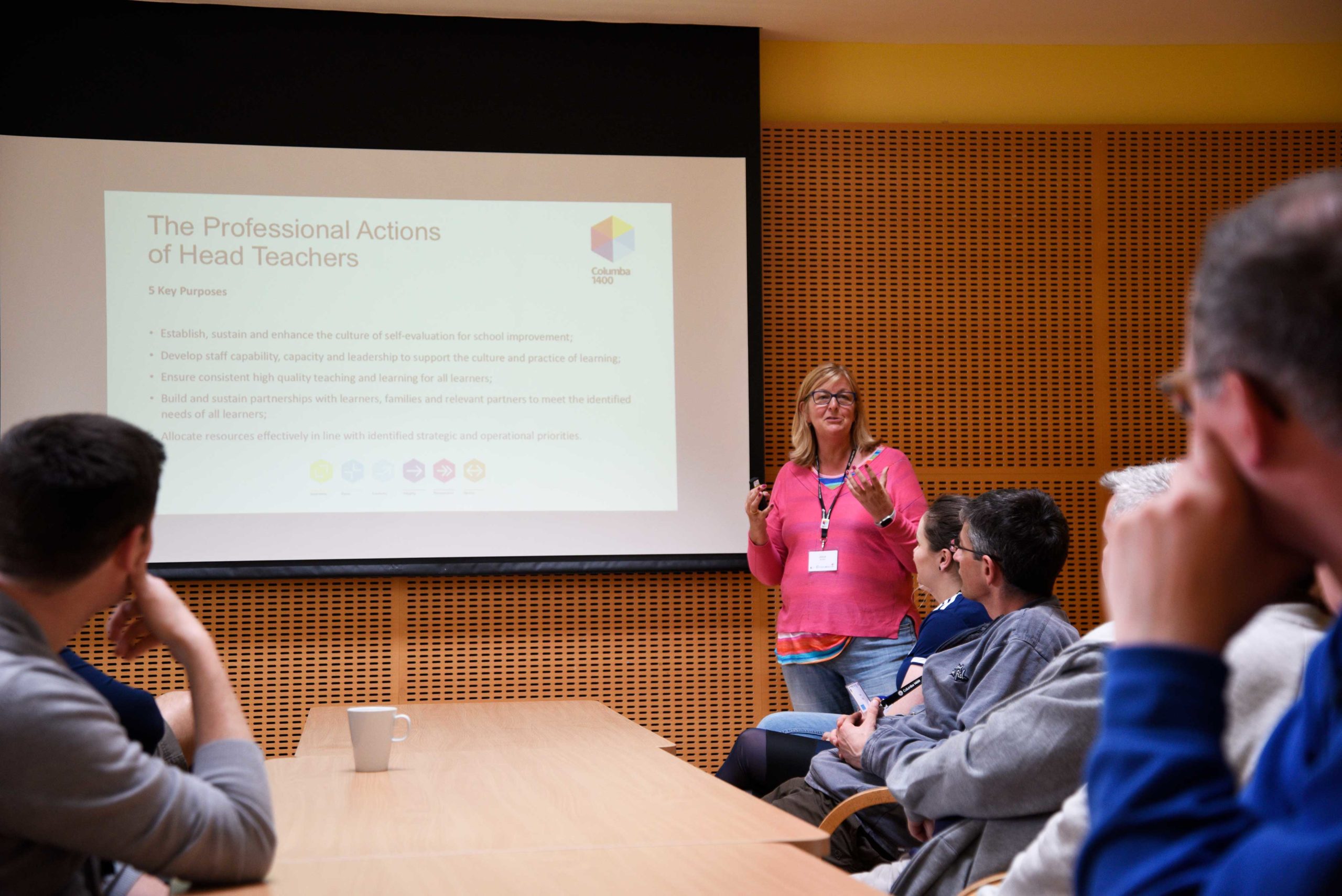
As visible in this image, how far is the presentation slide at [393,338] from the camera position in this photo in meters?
4.46

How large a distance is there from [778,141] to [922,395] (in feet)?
4.42

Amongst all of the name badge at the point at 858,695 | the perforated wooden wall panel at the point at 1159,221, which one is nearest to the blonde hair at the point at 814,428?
the name badge at the point at 858,695

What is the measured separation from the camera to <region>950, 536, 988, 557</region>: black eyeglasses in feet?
8.22

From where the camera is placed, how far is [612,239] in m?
4.77

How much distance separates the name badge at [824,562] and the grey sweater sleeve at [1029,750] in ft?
7.50

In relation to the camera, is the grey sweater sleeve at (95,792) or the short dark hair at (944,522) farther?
the short dark hair at (944,522)

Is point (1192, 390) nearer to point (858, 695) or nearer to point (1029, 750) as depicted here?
point (1029, 750)

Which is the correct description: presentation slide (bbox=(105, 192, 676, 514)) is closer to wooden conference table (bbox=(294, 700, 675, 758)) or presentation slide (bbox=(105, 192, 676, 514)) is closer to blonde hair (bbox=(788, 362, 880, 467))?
blonde hair (bbox=(788, 362, 880, 467))

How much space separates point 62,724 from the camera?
1.08m

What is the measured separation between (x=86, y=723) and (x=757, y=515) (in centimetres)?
333

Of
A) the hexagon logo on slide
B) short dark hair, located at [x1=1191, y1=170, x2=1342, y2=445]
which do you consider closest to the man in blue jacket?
short dark hair, located at [x1=1191, y1=170, x2=1342, y2=445]

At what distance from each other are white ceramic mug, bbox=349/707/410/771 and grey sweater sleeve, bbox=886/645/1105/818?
0.99 meters

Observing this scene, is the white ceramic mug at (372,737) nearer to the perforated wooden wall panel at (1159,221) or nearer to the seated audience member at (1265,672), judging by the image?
the seated audience member at (1265,672)

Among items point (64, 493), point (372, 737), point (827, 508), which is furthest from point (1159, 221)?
point (64, 493)
